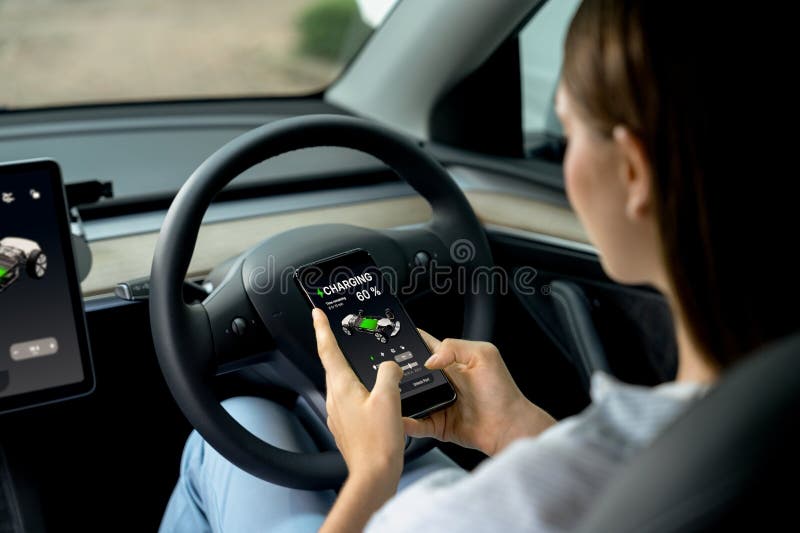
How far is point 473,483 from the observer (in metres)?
0.63

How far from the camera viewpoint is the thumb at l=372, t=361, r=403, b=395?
98 centimetres

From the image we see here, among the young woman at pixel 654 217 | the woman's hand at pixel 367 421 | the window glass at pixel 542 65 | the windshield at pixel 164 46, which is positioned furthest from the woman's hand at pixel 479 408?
the windshield at pixel 164 46

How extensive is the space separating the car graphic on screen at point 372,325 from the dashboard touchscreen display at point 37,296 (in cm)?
34

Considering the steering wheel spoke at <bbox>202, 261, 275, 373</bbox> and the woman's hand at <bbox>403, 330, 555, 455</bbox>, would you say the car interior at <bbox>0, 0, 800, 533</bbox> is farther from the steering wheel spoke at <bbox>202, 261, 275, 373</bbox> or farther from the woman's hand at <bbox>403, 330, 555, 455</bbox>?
the woman's hand at <bbox>403, 330, 555, 455</bbox>

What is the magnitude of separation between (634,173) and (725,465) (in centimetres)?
23

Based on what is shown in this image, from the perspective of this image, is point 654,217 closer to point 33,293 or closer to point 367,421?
point 367,421

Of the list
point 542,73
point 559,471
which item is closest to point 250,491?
point 559,471

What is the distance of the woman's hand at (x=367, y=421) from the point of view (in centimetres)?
92

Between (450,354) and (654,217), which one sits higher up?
(654,217)

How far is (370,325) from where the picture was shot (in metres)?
1.18

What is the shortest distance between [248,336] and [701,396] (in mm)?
724

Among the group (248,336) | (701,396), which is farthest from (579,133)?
(248,336)

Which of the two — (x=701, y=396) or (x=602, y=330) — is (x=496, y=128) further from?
(x=701, y=396)

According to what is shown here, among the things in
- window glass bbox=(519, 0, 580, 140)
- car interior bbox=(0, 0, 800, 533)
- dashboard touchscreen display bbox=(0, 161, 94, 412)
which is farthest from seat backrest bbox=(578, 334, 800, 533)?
window glass bbox=(519, 0, 580, 140)
